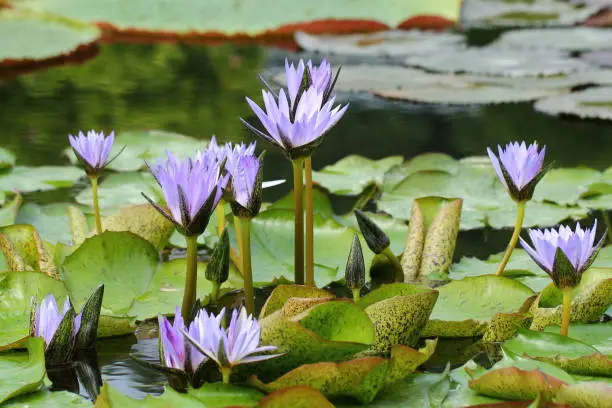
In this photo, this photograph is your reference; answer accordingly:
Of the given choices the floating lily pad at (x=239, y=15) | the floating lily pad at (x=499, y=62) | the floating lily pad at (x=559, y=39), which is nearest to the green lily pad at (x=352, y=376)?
the floating lily pad at (x=499, y=62)

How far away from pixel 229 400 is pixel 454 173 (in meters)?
1.09

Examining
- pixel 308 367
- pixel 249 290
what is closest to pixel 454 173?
pixel 249 290

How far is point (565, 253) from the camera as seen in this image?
0.96 meters

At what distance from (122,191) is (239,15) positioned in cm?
266

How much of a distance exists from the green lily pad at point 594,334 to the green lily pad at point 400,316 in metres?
0.14

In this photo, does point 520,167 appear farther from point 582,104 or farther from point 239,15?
point 239,15

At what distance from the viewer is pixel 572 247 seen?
37.9 inches

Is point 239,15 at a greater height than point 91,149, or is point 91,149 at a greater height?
point 239,15

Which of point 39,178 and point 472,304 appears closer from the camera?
point 472,304

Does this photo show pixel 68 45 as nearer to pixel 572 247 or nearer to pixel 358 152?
pixel 358 152

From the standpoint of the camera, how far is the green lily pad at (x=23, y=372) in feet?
3.17

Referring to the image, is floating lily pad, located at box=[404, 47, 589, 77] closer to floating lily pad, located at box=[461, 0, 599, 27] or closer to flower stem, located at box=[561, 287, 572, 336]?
floating lily pad, located at box=[461, 0, 599, 27]

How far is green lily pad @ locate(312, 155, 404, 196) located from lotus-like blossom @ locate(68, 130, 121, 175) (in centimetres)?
68

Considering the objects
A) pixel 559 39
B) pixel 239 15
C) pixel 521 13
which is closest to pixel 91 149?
pixel 559 39
